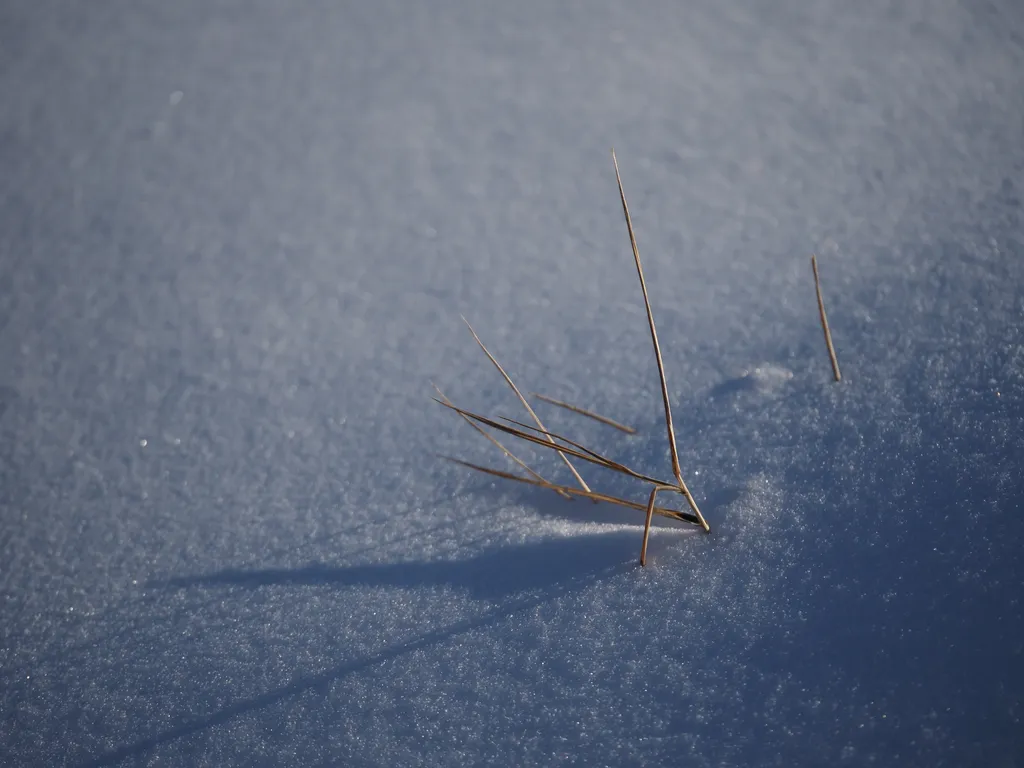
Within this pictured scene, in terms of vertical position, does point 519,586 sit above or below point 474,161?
below

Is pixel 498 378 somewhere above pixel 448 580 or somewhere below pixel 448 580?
above

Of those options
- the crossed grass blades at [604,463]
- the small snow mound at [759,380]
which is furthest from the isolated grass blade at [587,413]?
the small snow mound at [759,380]

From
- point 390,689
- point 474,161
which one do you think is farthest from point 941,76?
point 390,689

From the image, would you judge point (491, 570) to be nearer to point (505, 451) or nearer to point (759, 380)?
point (505, 451)

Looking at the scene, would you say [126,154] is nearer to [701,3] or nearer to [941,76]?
[701,3]

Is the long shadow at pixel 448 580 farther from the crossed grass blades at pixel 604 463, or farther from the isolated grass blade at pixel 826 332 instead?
the isolated grass blade at pixel 826 332

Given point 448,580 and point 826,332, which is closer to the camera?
point 448,580

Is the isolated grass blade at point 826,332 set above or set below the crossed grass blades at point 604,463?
above

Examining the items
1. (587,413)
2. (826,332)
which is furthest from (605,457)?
(826,332)
